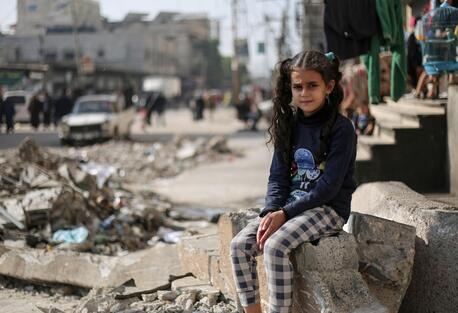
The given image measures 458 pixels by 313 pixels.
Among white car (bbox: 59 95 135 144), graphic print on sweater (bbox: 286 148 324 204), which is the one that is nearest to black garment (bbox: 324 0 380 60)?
graphic print on sweater (bbox: 286 148 324 204)

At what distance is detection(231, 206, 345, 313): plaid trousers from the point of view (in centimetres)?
324

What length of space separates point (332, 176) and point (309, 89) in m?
0.49

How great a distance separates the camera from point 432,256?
3713 millimetres

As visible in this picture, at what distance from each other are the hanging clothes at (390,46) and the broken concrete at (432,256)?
287 cm

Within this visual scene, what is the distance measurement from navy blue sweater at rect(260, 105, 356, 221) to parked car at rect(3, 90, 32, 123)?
15.2 meters

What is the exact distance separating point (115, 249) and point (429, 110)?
3.66m

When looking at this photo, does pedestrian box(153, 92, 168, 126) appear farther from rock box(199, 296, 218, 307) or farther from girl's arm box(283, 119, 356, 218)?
girl's arm box(283, 119, 356, 218)

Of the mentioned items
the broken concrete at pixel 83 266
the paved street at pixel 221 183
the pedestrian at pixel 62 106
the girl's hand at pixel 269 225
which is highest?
the girl's hand at pixel 269 225

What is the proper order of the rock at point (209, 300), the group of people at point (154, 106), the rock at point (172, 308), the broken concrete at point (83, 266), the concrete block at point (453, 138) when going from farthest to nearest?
the group of people at point (154, 106) < the concrete block at point (453, 138) < the broken concrete at point (83, 266) < the rock at point (209, 300) < the rock at point (172, 308)

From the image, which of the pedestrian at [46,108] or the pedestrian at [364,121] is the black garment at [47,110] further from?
the pedestrian at [364,121]

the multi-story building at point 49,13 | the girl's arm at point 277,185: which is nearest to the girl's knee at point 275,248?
the girl's arm at point 277,185

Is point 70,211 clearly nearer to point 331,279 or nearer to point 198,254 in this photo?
point 198,254

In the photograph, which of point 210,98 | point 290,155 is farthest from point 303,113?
point 210,98

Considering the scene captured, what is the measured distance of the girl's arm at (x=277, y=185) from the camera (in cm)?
352
